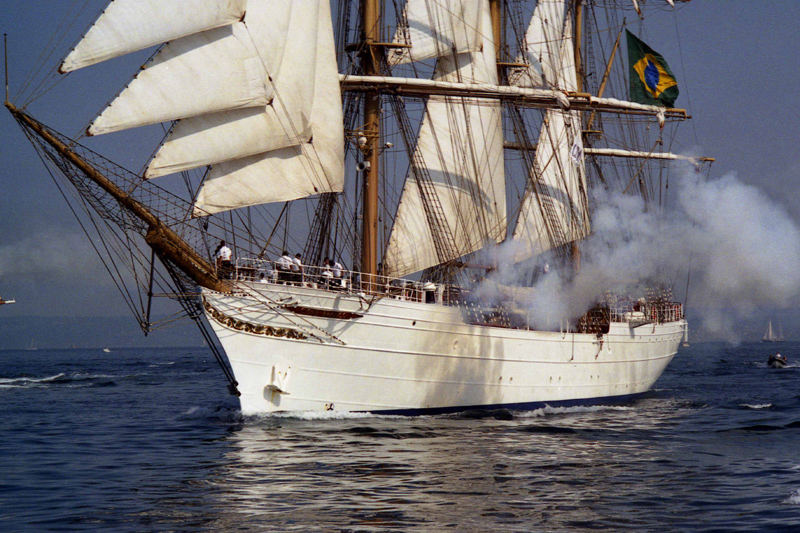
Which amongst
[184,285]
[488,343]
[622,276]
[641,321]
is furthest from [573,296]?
[184,285]

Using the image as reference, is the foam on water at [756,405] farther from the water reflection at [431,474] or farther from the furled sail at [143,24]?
the furled sail at [143,24]

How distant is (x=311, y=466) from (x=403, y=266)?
20.1m

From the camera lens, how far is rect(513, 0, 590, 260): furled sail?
161 feet

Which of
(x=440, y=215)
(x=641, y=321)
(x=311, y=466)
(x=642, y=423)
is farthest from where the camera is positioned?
(x=641, y=321)

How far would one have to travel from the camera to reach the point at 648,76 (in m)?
52.4

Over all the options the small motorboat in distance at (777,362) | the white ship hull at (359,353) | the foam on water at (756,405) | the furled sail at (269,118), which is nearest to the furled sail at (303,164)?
the furled sail at (269,118)

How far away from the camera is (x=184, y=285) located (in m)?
29.5

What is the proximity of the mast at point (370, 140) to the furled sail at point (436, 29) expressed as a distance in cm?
312

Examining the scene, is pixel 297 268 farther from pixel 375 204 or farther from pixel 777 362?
pixel 777 362

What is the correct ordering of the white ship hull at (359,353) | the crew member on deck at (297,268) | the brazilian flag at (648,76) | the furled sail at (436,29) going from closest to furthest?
1. the white ship hull at (359,353)
2. the crew member on deck at (297,268)
3. the furled sail at (436,29)
4. the brazilian flag at (648,76)

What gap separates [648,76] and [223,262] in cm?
3328

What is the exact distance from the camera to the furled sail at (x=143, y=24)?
85.2ft

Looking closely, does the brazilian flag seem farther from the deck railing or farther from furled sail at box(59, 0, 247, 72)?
furled sail at box(59, 0, 247, 72)

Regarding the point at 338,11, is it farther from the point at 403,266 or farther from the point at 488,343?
the point at 488,343
